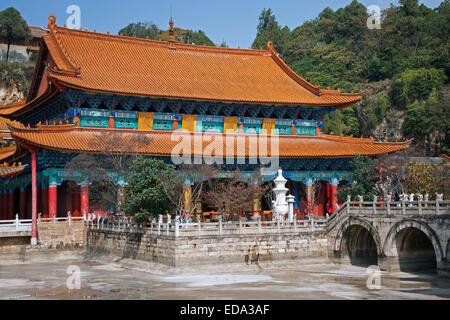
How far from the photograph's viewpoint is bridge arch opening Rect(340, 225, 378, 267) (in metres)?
32.3

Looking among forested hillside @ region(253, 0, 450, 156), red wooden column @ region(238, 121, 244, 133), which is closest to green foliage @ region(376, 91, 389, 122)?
forested hillside @ region(253, 0, 450, 156)

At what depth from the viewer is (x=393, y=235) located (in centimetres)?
2912

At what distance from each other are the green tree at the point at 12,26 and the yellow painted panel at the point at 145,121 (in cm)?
5662

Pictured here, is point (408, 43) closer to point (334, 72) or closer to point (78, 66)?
point (334, 72)

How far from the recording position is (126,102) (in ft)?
129

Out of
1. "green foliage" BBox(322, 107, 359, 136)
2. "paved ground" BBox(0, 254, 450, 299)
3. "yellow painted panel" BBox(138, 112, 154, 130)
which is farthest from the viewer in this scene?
"green foliage" BBox(322, 107, 359, 136)

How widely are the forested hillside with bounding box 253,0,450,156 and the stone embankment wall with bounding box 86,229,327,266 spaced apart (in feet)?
116

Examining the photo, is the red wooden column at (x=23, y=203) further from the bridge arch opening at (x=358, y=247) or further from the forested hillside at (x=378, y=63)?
the forested hillside at (x=378, y=63)

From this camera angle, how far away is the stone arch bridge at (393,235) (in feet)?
88.1

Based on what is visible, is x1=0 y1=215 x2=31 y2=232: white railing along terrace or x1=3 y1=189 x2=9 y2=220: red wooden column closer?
x1=0 y1=215 x2=31 y2=232: white railing along terrace

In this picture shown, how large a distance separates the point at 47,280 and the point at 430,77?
55184 mm

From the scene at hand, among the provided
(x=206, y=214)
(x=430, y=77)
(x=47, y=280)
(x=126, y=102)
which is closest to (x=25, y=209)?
(x=126, y=102)

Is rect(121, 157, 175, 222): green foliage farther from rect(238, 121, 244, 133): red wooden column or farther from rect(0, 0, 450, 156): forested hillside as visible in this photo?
rect(0, 0, 450, 156): forested hillside

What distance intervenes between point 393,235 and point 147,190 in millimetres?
12601
